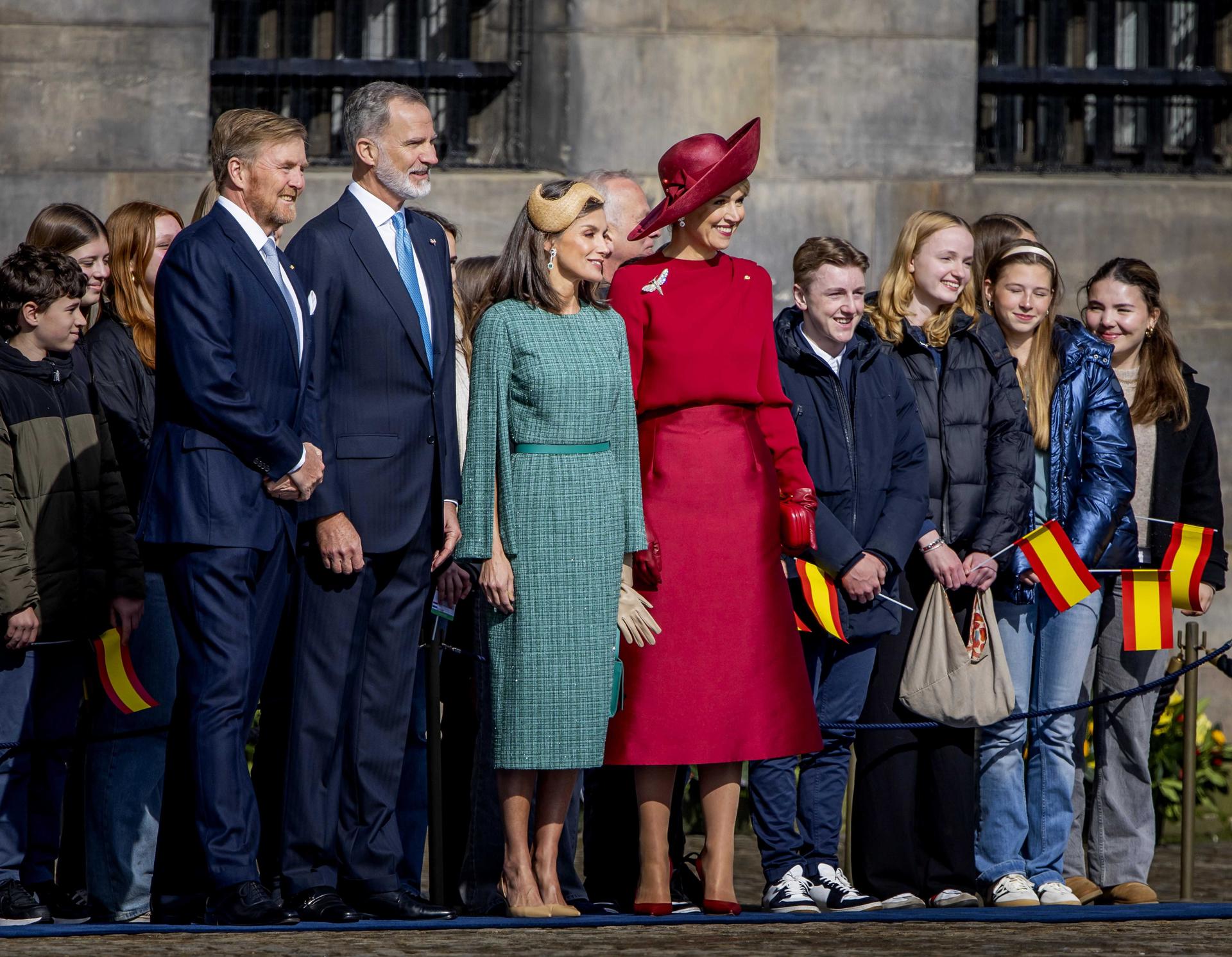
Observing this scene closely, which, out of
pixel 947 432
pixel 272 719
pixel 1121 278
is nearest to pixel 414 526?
pixel 272 719

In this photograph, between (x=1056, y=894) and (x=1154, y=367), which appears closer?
(x=1056, y=894)

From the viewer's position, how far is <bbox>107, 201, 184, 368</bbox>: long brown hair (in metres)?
6.71

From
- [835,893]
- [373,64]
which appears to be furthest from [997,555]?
[373,64]

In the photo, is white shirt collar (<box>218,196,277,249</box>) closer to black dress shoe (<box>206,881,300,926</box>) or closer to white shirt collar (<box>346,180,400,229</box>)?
white shirt collar (<box>346,180,400,229</box>)

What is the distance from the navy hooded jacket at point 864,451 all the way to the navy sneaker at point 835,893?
0.74m

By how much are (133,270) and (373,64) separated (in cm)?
304

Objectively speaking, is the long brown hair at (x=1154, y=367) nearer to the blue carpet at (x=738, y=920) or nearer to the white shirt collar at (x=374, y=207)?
the blue carpet at (x=738, y=920)

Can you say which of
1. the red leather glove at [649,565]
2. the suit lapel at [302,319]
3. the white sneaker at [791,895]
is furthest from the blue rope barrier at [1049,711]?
the suit lapel at [302,319]

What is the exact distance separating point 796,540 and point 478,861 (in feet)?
4.39

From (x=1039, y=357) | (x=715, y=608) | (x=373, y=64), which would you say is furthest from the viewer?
(x=373, y=64)

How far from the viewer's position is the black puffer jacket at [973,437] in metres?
6.80

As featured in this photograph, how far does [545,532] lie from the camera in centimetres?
598

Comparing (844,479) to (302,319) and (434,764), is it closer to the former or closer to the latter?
(434,764)

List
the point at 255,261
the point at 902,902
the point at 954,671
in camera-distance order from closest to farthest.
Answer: the point at 255,261, the point at 902,902, the point at 954,671
